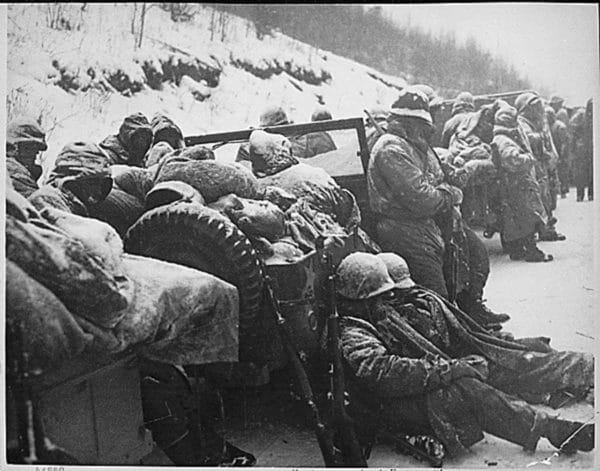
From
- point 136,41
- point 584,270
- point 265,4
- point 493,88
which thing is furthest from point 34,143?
point 584,270

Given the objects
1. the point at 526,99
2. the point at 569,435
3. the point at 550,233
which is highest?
the point at 526,99

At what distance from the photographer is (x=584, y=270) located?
4.29 metres

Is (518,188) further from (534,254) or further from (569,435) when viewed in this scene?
(569,435)

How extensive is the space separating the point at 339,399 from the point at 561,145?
173 centimetres

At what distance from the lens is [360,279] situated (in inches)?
163

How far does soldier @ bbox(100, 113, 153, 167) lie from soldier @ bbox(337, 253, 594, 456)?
1.16 meters

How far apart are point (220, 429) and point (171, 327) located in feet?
1.90

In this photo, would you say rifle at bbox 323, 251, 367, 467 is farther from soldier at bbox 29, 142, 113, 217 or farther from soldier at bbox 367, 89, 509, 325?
soldier at bbox 29, 142, 113, 217

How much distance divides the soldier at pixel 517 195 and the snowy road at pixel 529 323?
7cm

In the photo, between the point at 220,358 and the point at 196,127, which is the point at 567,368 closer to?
the point at 220,358

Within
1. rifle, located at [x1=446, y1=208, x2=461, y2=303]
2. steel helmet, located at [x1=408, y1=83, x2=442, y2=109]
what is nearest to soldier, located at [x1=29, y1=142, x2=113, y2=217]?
steel helmet, located at [x1=408, y1=83, x2=442, y2=109]

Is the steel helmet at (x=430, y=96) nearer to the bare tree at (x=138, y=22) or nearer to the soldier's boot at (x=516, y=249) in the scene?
the soldier's boot at (x=516, y=249)

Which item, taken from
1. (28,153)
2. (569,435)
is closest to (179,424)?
(28,153)

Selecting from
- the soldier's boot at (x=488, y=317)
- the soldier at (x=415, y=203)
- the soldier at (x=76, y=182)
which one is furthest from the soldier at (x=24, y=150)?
the soldier's boot at (x=488, y=317)
